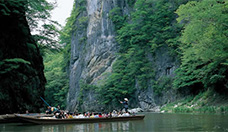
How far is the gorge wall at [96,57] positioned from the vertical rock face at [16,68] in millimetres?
18940

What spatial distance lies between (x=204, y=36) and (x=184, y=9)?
12.2 feet

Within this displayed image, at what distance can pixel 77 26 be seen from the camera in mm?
54750

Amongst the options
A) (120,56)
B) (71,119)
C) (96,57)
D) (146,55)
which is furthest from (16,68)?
(96,57)

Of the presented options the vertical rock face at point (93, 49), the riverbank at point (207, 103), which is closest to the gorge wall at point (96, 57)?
the vertical rock face at point (93, 49)

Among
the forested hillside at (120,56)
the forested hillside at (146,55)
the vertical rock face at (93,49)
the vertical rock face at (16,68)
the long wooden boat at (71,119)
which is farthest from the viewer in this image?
the vertical rock face at (93,49)

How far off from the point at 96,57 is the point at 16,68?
2853cm

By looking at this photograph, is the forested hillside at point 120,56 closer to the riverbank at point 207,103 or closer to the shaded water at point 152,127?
the riverbank at point 207,103

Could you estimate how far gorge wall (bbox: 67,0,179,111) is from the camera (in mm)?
35594

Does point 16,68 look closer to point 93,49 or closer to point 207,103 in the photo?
point 207,103

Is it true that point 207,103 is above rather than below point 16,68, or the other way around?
below

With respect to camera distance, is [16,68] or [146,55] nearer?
[16,68]

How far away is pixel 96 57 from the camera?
4656cm

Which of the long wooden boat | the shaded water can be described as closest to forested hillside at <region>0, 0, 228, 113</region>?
the long wooden boat

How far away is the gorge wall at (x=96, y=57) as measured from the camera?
35.6 m
